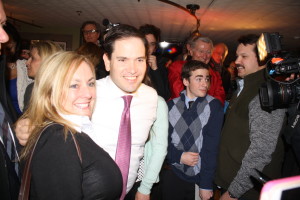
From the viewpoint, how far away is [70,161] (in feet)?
3.11

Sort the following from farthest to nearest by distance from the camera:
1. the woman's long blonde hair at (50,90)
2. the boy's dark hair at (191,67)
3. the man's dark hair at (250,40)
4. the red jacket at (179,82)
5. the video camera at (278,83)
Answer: the red jacket at (179,82) → the boy's dark hair at (191,67) → the man's dark hair at (250,40) → the video camera at (278,83) → the woman's long blonde hair at (50,90)

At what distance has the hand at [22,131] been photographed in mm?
1156

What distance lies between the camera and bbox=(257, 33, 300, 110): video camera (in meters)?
1.33

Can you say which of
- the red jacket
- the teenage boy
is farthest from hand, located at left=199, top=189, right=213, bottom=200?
the red jacket

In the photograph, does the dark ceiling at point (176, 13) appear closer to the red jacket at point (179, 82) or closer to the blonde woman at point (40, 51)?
the red jacket at point (179, 82)

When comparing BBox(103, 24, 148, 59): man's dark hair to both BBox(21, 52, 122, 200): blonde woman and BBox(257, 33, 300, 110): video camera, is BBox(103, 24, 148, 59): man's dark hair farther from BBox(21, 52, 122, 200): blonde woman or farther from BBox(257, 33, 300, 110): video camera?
BBox(257, 33, 300, 110): video camera

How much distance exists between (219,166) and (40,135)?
1.38 metres

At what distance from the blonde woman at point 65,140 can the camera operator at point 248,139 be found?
94 centimetres

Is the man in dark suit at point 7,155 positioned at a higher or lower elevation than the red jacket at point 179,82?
lower

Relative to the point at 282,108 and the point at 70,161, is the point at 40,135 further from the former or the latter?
the point at 282,108

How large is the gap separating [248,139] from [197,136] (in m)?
0.44

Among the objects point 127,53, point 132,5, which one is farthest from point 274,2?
point 127,53

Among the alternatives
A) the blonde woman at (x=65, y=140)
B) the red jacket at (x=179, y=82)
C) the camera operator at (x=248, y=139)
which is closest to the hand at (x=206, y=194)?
the camera operator at (x=248, y=139)

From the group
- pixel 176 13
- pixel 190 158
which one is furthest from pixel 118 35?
pixel 176 13
